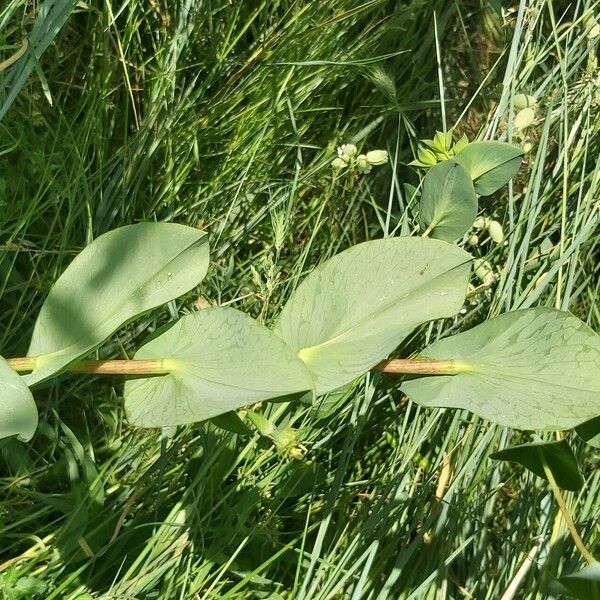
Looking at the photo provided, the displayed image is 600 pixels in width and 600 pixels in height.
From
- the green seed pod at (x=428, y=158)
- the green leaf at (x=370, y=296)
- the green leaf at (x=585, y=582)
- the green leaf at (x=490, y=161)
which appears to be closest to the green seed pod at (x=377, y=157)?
the green seed pod at (x=428, y=158)

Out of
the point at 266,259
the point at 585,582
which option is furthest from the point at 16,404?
the point at 266,259

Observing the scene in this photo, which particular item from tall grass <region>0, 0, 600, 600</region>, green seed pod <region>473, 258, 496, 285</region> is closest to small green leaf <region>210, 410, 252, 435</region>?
tall grass <region>0, 0, 600, 600</region>

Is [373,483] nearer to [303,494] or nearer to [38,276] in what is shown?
[303,494]

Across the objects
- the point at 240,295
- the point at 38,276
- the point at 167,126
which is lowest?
the point at 240,295

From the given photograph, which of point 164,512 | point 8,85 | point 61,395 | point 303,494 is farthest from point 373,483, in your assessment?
point 8,85

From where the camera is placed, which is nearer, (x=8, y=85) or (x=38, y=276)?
(x=8, y=85)

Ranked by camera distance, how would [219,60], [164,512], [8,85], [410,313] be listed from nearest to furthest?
[410,313] < [8,85] < [164,512] < [219,60]

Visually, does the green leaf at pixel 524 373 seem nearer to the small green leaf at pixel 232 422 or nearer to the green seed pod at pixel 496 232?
the small green leaf at pixel 232 422
